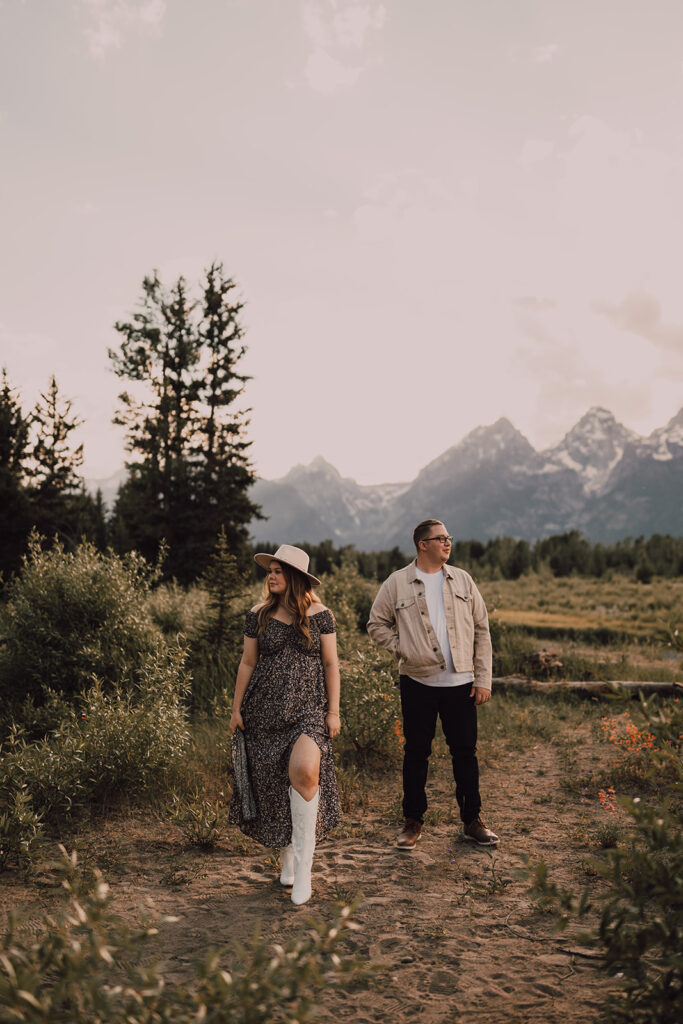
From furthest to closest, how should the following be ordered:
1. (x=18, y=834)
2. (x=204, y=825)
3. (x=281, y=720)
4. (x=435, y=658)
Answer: (x=204, y=825), (x=435, y=658), (x=18, y=834), (x=281, y=720)

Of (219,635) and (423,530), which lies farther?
(219,635)

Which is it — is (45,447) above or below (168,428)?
below

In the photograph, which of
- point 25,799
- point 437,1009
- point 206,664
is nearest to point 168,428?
point 206,664

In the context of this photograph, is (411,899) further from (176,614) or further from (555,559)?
(555,559)

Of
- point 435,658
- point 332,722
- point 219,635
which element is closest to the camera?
point 332,722

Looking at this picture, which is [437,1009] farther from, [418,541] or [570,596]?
[570,596]

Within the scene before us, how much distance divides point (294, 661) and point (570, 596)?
81.8ft

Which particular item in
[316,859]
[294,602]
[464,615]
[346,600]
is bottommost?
[316,859]

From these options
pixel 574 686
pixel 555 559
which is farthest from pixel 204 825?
pixel 555 559

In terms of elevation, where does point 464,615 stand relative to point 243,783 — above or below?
above

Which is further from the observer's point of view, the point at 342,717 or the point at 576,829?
the point at 342,717

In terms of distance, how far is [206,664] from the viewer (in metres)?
11.2

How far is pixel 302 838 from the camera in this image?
439cm

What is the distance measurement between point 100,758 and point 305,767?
108 inches
